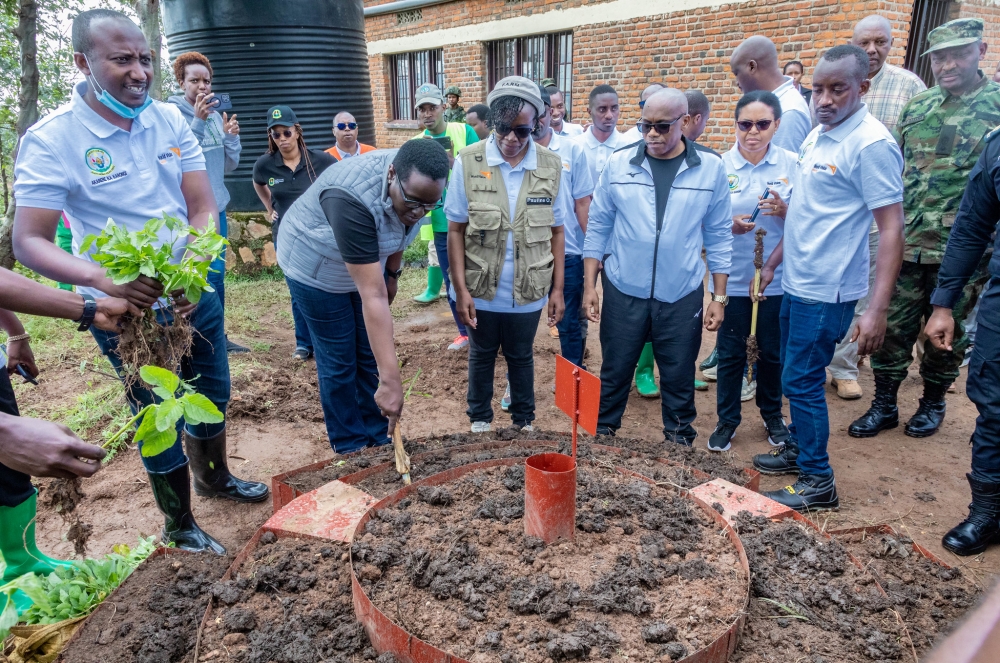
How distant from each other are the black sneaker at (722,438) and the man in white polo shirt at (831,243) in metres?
0.69

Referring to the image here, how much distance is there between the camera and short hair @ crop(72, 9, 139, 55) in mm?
2467

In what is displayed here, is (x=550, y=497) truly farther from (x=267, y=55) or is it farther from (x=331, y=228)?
(x=267, y=55)

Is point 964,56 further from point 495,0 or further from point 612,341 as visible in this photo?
point 495,0

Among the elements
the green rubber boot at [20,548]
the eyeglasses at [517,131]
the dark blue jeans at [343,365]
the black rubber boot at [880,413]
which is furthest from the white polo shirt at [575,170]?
the green rubber boot at [20,548]

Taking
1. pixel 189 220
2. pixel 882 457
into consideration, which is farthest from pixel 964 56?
pixel 189 220

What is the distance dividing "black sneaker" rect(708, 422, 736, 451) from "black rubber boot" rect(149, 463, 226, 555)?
2.94m

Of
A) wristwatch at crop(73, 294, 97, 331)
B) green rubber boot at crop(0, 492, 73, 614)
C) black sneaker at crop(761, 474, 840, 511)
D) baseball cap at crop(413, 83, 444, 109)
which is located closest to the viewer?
wristwatch at crop(73, 294, 97, 331)

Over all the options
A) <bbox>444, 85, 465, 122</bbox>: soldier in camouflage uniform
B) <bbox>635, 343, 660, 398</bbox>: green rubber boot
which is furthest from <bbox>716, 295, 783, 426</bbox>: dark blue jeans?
<bbox>444, 85, 465, 122</bbox>: soldier in camouflage uniform

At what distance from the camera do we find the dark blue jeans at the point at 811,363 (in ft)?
10.5

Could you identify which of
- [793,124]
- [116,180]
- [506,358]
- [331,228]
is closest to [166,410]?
[116,180]

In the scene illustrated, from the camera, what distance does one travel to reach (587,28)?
33.5 ft

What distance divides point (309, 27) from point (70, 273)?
664 cm

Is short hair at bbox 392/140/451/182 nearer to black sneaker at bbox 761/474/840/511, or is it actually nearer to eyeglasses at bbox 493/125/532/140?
eyeglasses at bbox 493/125/532/140

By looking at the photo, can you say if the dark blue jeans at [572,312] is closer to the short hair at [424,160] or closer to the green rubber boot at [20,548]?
the short hair at [424,160]
